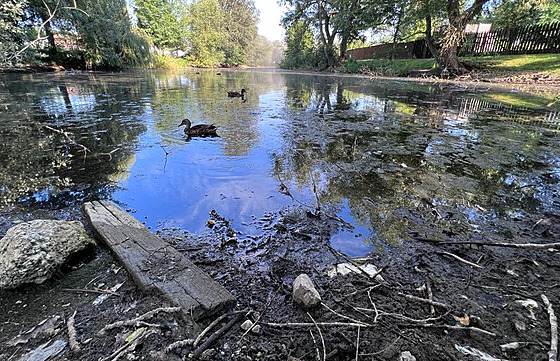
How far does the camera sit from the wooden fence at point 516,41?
1689 cm

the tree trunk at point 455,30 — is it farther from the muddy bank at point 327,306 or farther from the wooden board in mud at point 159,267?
the wooden board in mud at point 159,267

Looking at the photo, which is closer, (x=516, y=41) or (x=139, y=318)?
(x=139, y=318)

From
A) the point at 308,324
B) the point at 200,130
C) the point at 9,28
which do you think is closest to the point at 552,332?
the point at 308,324

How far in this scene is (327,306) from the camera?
1725 millimetres

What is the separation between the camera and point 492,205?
300 cm

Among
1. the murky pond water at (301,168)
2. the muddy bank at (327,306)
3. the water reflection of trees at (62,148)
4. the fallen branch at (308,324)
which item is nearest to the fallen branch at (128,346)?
the muddy bank at (327,306)

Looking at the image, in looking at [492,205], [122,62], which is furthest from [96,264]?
[122,62]

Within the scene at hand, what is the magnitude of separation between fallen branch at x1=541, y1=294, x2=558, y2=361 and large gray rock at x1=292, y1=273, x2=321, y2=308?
3.77ft

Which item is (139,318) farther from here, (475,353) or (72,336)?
(475,353)

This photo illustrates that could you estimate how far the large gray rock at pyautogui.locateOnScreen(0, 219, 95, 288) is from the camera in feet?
5.92

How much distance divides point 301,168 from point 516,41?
23017 mm

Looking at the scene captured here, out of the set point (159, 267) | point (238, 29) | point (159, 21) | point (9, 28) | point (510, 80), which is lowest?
point (159, 267)

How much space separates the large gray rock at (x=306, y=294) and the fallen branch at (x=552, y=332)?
115 centimetres

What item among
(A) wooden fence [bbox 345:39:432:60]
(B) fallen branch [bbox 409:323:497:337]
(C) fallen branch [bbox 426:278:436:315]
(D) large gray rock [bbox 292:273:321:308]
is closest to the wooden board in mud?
(D) large gray rock [bbox 292:273:321:308]
